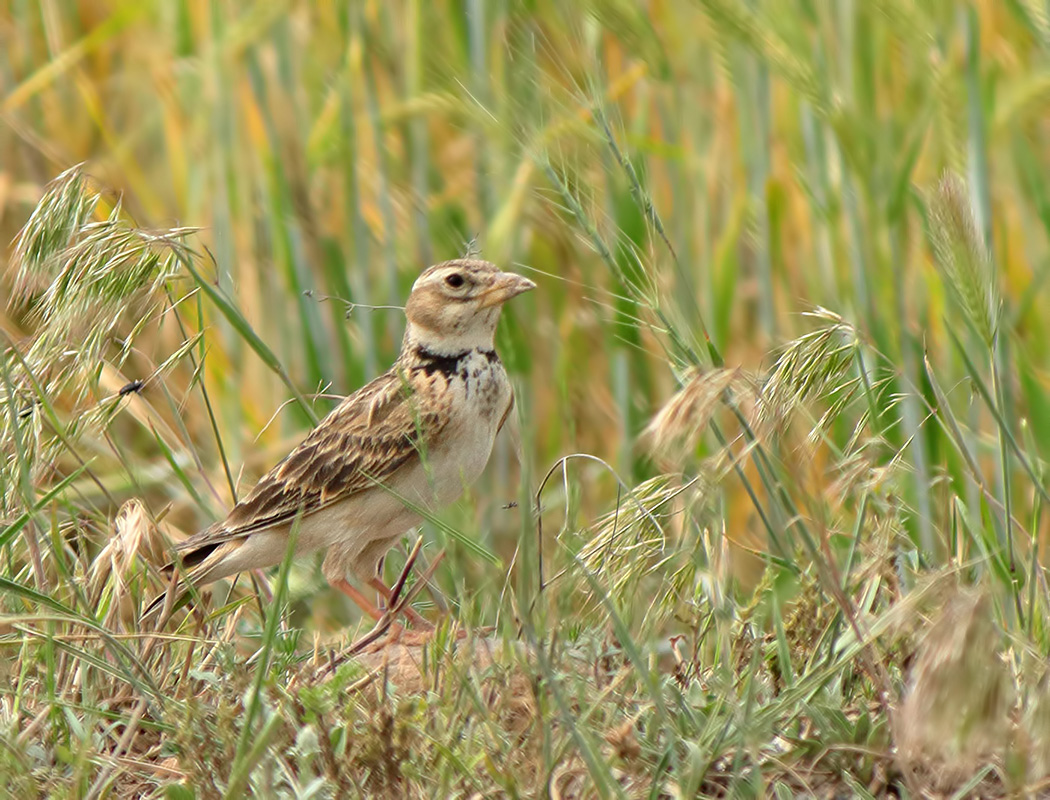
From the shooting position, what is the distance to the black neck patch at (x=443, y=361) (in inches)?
158

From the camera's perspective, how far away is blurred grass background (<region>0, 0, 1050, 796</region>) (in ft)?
7.70

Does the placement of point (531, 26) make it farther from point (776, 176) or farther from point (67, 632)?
point (776, 176)

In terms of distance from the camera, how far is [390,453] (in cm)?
388

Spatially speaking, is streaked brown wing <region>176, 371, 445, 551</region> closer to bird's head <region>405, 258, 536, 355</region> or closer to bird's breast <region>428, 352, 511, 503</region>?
bird's breast <region>428, 352, 511, 503</region>

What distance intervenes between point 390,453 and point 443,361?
32 centimetres

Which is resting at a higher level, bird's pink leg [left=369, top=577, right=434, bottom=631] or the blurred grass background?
the blurred grass background

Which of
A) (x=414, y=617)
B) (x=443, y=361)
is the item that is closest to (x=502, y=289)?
(x=443, y=361)

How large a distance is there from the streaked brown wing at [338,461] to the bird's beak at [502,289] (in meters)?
0.32

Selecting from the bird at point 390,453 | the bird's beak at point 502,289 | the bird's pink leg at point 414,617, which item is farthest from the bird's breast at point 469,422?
the bird's pink leg at point 414,617

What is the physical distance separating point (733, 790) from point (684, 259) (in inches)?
145

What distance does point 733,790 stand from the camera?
2084 mm

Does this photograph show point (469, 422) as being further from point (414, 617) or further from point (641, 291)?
point (641, 291)

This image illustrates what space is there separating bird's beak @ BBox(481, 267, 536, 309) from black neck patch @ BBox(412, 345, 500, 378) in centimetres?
14

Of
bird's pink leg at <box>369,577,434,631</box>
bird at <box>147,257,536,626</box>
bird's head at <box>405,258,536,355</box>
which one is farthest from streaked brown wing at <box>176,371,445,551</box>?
bird's pink leg at <box>369,577,434,631</box>
